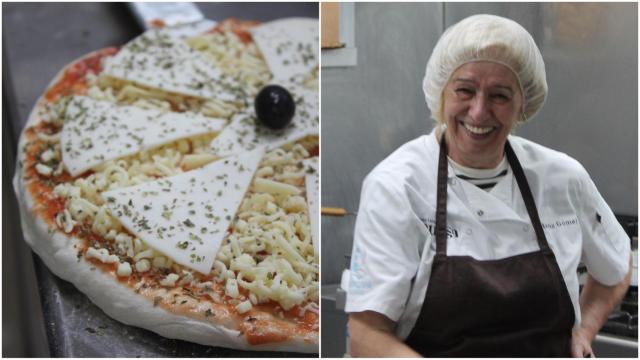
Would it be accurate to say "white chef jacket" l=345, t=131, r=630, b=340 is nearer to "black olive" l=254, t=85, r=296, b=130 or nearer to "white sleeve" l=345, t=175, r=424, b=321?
"white sleeve" l=345, t=175, r=424, b=321

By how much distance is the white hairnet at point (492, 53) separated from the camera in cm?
108

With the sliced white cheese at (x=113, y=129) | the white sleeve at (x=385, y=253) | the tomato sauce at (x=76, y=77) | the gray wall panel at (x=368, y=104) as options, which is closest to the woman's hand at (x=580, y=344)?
the white sleeve at (x=385, y=253)

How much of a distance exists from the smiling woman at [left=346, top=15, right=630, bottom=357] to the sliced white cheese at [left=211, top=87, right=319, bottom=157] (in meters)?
0.59

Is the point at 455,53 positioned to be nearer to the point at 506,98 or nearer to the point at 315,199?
the point at 506,98

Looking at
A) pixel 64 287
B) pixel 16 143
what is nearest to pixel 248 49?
pixel 16 143

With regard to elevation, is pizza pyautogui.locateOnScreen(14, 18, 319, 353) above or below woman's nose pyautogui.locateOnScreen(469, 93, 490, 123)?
below

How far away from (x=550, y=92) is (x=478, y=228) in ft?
0.77

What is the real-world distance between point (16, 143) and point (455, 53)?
44.9 inches

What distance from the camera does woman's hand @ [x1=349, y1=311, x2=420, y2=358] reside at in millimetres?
1150

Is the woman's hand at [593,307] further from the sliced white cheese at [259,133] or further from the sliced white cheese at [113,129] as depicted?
the sliced white cheese at [113,129]

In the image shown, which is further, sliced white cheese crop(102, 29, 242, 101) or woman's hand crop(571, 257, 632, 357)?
sliced white cheese crop(102, 29, 242, 101)

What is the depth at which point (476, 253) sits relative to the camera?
112 centimetres

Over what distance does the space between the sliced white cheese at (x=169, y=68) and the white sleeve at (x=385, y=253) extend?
A: 2.67 feet

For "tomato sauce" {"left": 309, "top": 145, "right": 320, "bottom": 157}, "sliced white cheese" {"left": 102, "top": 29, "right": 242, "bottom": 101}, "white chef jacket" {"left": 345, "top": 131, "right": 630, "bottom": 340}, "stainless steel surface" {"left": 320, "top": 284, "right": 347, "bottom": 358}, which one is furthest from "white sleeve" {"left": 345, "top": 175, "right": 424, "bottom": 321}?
"sliced white cheese" {"left": 102, "top": 29, "right": 242, "bottom": 101}
